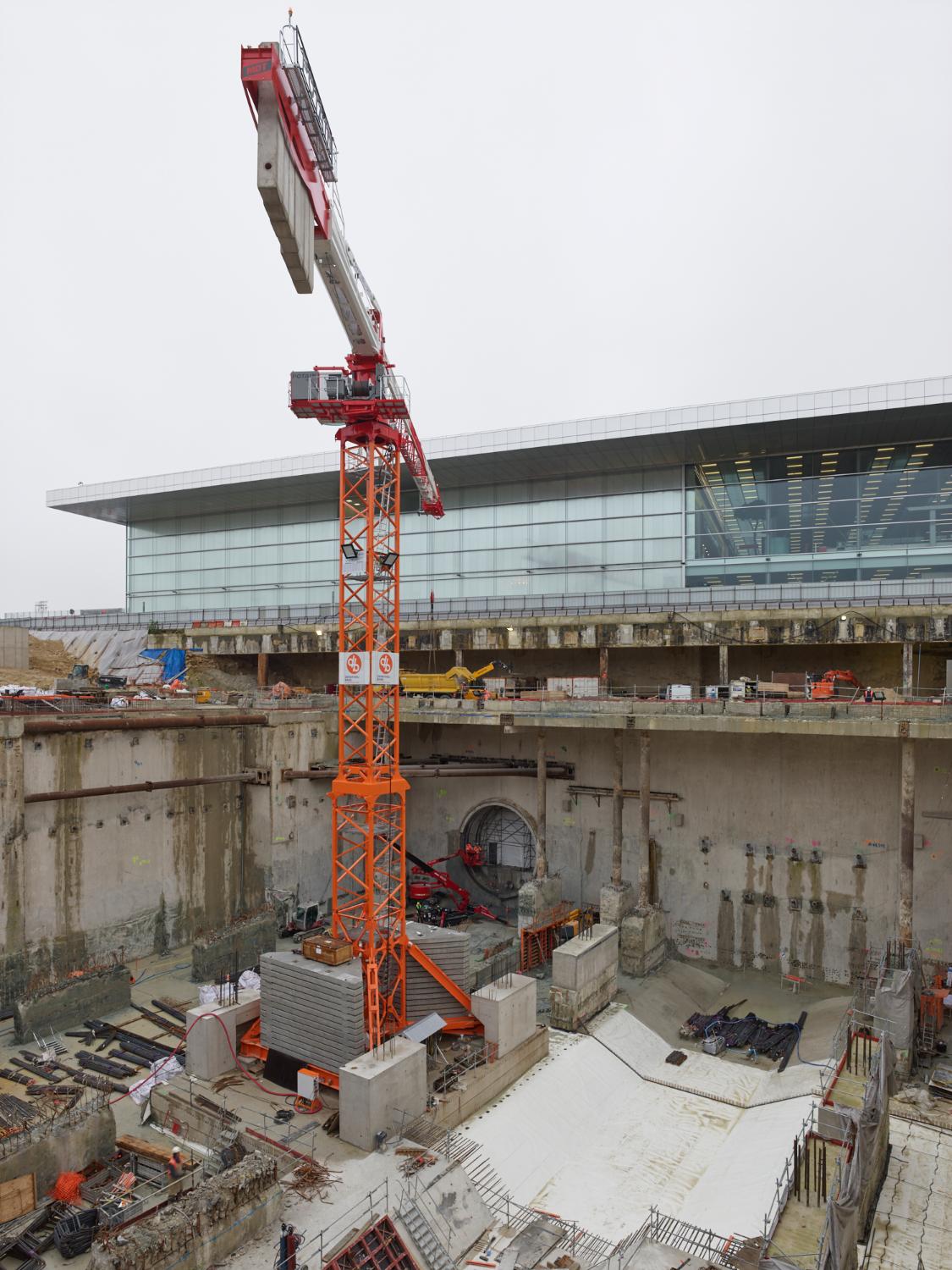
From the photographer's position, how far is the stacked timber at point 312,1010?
15242 mm

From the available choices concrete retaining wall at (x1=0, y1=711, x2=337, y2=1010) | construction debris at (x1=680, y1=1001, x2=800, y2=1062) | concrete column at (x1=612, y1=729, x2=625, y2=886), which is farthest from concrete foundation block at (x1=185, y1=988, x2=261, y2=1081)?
concrete column at (x1=612, y1=729, x2=625, y2=886)

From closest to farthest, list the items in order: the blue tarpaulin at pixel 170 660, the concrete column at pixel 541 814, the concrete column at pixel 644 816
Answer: the concrete column at pixel 644 816 < the concrete column at pixel 541 814 < the blue tarpaulin at pixel 170 660

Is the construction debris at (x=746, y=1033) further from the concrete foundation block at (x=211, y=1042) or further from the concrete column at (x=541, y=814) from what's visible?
the concrete foundation block at (x=211, y=1042)

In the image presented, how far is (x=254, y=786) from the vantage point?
26.3m

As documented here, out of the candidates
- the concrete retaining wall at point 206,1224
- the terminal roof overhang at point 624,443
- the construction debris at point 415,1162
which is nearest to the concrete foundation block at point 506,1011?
the construction debris at point 415,1162

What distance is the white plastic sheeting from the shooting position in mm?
13930

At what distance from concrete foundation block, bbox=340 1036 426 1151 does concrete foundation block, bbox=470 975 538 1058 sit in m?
2.87

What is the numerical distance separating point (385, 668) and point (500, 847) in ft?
49.9

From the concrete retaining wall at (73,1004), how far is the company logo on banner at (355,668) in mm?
9360

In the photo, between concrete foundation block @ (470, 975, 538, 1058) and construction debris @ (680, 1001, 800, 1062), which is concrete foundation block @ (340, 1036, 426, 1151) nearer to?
concrete foundation block @ (470, 975, 538, 1058)

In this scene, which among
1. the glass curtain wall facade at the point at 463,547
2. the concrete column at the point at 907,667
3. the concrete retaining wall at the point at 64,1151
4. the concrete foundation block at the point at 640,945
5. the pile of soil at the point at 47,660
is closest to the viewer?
the concrete retaining wall at the point at 64,1151

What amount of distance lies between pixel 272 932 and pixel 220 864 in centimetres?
331

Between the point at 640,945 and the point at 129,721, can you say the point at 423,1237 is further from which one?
the point at 129,721

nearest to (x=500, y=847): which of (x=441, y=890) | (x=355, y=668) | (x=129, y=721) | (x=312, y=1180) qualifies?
(x=441, y=890)
